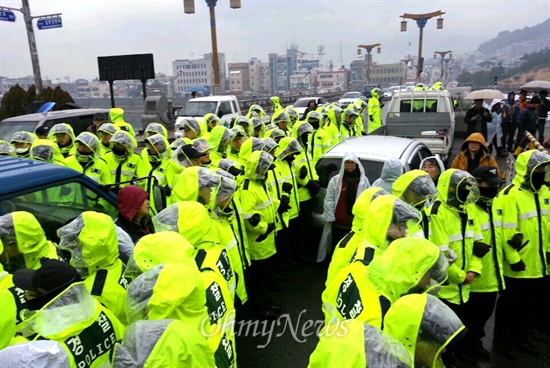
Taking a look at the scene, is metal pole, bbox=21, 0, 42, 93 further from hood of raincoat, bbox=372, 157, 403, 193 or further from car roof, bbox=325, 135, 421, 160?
hood of raincoat, bbox=372, 157, 403, 193

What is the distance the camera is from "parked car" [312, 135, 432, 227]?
582 centimetres

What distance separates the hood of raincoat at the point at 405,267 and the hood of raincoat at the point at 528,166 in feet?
7.14

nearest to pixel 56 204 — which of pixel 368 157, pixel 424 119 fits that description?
pixel 368 157

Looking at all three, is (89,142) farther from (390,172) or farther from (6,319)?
(6,319)

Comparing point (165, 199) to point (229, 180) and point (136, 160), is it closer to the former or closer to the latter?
point (136, 160)

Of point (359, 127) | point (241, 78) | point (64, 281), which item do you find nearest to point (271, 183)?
point (64, 281)

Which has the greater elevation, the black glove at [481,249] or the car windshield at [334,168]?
the car windshield at [334,168]

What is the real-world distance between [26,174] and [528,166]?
167 inches

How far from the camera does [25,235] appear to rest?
2.84m

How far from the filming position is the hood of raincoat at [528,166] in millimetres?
4000

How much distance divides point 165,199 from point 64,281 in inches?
117

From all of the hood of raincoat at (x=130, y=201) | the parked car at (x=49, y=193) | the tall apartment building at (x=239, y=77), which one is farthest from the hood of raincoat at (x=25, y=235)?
the tall apartment building at (x=239, y=77)

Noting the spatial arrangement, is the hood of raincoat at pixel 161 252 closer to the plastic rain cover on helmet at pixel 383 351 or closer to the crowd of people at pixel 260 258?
the crowd of people at pixel 260 258

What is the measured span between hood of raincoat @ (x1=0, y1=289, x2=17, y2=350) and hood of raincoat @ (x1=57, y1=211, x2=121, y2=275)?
62cm
